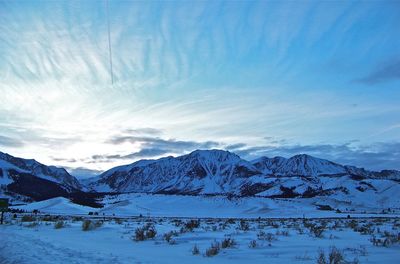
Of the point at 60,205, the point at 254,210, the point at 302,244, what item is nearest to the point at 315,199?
the point at 254,210

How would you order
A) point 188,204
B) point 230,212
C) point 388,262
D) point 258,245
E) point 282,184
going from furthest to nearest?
point 282,184, point 188,204, point 230,212, point 258,245, point 388,262

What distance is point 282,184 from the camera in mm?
199625

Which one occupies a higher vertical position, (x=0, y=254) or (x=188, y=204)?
(x=188, y=204)

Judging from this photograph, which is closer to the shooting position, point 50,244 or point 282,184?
point 50,244

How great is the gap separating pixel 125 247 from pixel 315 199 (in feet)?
369

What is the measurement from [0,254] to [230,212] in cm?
7821

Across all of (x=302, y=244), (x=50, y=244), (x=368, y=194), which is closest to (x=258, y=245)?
(x=302, y=244)

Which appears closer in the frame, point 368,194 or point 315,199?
point 315,199

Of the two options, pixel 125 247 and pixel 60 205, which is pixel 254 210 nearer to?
pixel 60 205

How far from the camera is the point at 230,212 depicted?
286ft

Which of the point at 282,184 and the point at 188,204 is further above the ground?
the point at 282,184

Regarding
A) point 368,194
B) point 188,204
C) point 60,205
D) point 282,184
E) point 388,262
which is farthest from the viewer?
point 282,184

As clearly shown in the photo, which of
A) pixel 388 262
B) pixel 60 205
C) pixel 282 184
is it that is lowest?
pixel 388 262

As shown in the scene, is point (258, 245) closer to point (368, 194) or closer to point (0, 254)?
point (0, 254)
